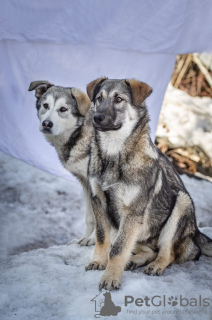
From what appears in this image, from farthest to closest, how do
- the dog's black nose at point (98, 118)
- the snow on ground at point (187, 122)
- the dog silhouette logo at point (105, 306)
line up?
the snow on ground at point (187, 122), the dog's black nose at point (98, 118), the dog silhouette logo at point (105, 306)

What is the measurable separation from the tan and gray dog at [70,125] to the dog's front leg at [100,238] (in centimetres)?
66

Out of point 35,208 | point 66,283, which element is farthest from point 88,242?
point 35,208

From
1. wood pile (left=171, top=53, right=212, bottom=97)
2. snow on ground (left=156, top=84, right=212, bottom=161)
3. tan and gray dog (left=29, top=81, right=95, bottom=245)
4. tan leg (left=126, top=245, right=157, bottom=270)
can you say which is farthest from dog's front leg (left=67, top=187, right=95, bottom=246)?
wood pile (left=171, top=53, right=212, bottom=97)

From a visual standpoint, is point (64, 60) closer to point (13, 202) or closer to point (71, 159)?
point (71, 159)

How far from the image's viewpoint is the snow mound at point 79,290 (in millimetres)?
2324

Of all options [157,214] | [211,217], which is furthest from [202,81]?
[157,214]

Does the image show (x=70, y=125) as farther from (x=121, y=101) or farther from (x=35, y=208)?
(x=35, y=208)

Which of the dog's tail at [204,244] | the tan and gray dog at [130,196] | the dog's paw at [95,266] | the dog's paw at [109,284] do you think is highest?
the tan and gray dog at [130,196]

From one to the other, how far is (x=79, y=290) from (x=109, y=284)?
20 centimetres

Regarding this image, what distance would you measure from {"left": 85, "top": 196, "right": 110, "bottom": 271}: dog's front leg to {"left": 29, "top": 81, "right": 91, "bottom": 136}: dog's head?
3.19ft

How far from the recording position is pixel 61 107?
3.64 m

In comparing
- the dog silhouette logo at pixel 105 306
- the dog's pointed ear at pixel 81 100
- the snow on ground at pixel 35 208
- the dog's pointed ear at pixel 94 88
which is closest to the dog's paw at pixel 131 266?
the dog silhouette logo at pixel 105 306

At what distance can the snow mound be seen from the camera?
232 cm

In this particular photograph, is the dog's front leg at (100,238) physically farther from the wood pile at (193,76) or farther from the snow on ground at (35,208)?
the wood pile at (193,76)
